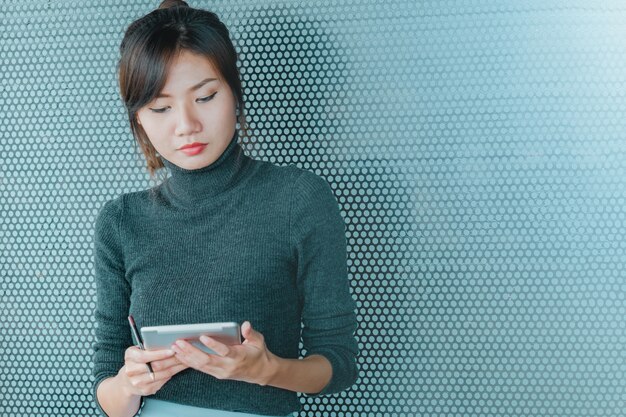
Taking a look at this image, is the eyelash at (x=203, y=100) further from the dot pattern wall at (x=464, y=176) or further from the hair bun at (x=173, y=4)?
the dot pattern wall at (x=464, y=176)

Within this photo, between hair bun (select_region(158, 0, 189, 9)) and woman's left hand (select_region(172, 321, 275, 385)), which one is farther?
hair bun (select_region(158, 0, 189, 9))

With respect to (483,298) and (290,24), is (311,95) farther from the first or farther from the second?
(483,298)

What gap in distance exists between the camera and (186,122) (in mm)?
1011

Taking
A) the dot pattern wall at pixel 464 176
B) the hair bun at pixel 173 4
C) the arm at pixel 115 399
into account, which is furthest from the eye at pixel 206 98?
the arm at pixel 115 399

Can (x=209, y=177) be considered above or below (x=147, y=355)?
above

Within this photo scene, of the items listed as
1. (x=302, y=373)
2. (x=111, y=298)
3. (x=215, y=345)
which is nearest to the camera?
(x=215, y=345)

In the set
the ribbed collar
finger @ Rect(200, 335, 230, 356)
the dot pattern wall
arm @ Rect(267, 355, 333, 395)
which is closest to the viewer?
finger @ Rect(200, 335, 230, 356)

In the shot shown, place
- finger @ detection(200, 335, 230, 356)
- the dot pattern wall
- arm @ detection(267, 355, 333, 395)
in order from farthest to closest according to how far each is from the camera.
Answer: the dot pattern wall < arm @ detection(267, 355, 333, 395) < finger @ detection(200, 335, 230, 356)

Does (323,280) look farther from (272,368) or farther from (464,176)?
(464,176)

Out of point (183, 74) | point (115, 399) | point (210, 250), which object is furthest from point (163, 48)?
point (115, 399)

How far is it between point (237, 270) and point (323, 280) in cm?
13

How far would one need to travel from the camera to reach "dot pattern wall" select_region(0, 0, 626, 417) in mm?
1252

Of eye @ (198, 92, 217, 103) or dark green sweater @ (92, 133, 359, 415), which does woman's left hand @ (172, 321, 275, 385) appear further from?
eye @ (198, 92, 217, 103)

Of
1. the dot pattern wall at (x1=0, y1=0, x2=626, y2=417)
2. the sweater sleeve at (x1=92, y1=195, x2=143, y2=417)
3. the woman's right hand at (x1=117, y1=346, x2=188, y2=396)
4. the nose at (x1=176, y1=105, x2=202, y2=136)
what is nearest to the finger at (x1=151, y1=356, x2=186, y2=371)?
the woman's right hand at (x1=117, y1=346, x2=188, y2=396)
